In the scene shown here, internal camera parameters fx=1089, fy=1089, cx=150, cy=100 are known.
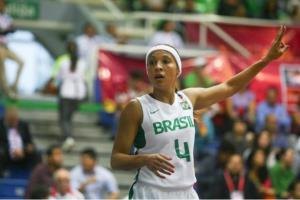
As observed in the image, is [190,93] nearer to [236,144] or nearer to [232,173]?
[232,173]

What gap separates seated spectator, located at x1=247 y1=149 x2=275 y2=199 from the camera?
14438 millimetres

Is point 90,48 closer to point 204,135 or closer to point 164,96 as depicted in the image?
point 204,135

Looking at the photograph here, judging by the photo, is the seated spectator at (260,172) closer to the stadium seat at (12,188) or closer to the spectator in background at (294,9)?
the stadium seat at (12,188)

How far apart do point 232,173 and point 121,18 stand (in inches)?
336

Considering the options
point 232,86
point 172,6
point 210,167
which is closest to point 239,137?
point 210,167

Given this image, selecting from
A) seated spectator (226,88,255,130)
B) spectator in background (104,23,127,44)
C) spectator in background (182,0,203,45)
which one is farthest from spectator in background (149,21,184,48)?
seated spectator (226,88,255,130)

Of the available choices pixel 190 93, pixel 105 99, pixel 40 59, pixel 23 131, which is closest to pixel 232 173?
pixel 23 131

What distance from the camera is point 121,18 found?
2130 centimetres

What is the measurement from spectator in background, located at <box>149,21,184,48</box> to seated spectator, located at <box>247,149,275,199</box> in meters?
4.44

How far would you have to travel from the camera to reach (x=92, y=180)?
43.3 ft

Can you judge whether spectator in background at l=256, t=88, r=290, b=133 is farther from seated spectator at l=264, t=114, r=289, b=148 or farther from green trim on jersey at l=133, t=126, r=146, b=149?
green trim on jersey at l=133, t=126, r=146, b=149

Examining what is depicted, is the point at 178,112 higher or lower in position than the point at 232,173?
higher

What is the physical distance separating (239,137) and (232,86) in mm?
7677

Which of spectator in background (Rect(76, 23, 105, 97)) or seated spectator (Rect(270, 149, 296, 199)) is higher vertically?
spectator in background (Rect(76, 23, 105, 97))
